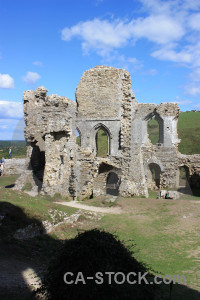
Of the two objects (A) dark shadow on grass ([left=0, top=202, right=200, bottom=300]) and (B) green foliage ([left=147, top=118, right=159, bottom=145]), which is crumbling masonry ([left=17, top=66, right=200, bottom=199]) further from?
(B) green foliage ([left=147, top=118, right=159, bottom=145])

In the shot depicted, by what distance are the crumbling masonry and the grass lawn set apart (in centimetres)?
405

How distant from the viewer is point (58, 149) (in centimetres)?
1816

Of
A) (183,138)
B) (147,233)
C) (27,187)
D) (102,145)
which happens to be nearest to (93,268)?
(147,233)

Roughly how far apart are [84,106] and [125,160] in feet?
20.1

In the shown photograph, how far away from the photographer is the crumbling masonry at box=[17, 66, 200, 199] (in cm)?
1797

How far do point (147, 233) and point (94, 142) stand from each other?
14.1 m

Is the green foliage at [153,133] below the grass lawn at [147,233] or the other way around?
the other way around

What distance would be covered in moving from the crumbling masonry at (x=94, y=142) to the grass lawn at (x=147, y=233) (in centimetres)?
405

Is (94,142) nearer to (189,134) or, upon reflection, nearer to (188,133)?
(189,134)

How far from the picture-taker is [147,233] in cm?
1100

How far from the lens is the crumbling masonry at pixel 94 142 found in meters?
18.0

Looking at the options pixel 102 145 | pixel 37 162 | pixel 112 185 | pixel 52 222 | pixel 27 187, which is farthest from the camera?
pixel 102 145

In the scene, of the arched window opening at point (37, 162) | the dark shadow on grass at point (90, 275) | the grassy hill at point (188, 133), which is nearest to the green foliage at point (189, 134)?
the grassy hill at point (188, 133)

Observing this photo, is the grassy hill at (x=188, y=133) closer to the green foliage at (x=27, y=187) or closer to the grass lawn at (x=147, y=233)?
the grass lawn at (x=147, y=233)
